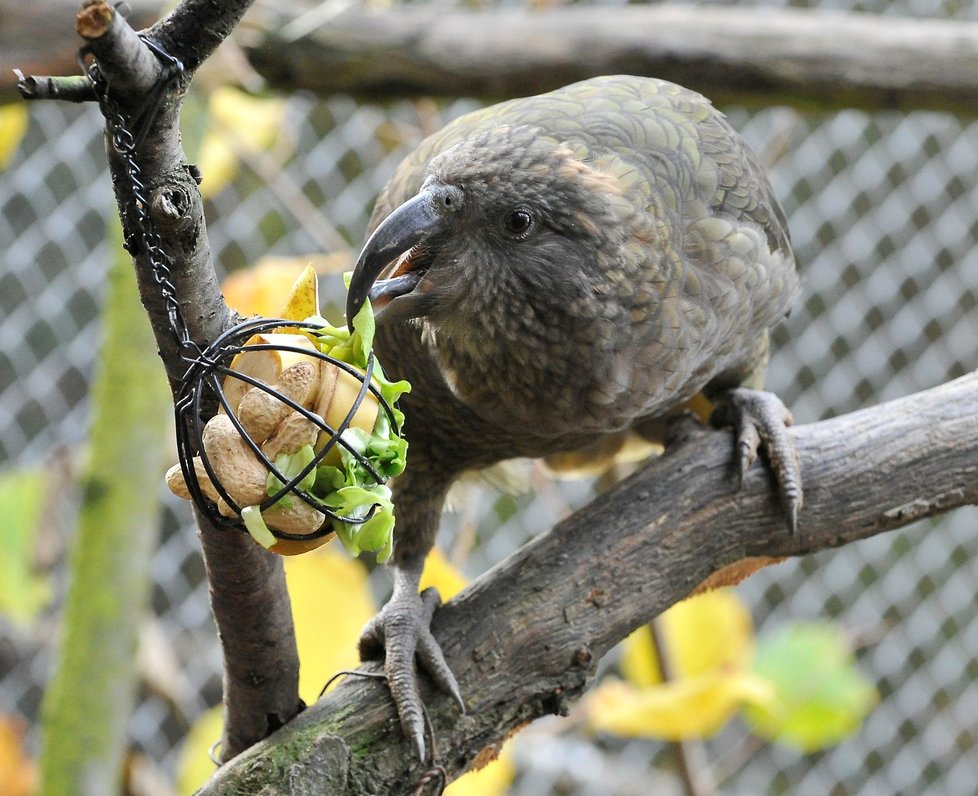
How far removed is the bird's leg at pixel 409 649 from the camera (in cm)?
136

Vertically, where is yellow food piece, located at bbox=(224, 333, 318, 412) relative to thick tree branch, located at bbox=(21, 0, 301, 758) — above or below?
below

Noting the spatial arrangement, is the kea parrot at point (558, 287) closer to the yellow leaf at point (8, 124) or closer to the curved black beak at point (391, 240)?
the curved black beak at point (391, 240)

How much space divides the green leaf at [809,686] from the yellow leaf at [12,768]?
1895mm

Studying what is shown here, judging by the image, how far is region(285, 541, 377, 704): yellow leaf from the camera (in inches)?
72.8

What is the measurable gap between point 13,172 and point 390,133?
1.39m

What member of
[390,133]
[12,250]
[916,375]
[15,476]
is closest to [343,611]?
[15,476]

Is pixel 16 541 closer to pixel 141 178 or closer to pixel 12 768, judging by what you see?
pixel 12 768

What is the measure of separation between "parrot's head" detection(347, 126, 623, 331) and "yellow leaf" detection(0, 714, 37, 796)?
218 centimetres

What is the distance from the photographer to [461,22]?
2.31 m

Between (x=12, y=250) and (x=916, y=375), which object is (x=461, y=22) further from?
(x=916, y=375)

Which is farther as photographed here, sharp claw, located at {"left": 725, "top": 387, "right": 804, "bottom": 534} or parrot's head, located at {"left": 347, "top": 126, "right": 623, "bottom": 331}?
sharp claw, located at {"left": 725, "top": 387, "right": 804, "bottom": 534}

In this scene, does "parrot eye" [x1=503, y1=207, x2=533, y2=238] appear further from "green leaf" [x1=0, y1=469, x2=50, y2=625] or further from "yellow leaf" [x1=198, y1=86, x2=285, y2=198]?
"green leaf" [x1=0, y1=469, x2=50, y2=625]

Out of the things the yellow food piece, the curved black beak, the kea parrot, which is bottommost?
the kea parrot

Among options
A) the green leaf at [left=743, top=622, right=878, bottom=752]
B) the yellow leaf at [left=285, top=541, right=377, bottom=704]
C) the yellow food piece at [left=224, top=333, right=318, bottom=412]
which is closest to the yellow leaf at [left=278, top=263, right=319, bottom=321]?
the yellow food piece at [left=224, top=333, right=318, bottom=412]
